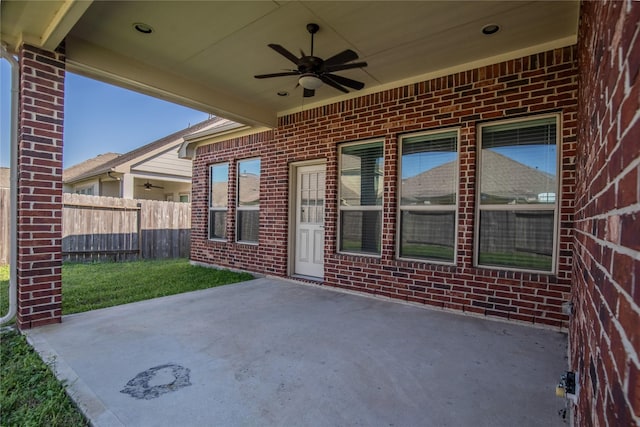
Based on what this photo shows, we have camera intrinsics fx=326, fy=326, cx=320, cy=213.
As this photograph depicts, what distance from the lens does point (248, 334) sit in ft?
10.5

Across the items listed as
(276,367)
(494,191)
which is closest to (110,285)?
(276,367)

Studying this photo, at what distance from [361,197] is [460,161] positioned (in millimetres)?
1513

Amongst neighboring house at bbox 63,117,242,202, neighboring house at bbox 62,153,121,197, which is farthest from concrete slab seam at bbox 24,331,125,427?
neighboring house at bbox 62,153,121,197

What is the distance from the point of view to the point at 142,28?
3.38m

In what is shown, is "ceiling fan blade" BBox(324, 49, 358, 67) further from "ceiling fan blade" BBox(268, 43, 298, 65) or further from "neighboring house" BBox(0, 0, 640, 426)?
"ceiling fan blade" BBox(268, 43, 298, 65)

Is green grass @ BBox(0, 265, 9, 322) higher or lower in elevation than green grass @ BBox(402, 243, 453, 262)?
lower

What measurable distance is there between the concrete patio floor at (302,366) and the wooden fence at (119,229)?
5488 millimetres

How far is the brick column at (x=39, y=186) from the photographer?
3203 mm

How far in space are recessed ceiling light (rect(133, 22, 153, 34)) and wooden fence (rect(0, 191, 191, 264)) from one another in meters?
6.34

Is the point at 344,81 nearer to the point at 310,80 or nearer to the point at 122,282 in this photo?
the point at 310,80

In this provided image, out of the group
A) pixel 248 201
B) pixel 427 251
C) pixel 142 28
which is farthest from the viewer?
pixel 248 201

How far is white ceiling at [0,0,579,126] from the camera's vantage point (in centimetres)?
297

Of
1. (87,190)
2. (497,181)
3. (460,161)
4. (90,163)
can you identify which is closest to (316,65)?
(460,161)

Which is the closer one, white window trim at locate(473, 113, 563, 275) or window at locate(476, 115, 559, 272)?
white window trim at locate(473, 113, 563, 275)
